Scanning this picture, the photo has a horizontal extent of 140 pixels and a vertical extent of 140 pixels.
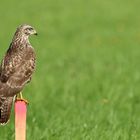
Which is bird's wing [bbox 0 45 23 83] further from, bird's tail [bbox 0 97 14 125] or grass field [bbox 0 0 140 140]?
grass field [bbox 0 0 140 140]

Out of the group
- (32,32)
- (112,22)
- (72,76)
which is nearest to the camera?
(32,32)

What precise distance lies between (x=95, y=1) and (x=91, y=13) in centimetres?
363

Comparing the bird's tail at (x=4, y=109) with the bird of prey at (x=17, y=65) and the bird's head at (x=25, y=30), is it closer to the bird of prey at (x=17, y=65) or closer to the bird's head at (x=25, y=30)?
the bird of prey at (x=17, y=65)

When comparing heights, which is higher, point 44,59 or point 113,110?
point 44,59

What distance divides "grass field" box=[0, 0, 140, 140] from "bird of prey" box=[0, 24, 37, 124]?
2.04m

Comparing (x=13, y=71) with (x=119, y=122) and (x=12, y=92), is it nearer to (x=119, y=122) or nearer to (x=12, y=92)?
(x=12, y=92)

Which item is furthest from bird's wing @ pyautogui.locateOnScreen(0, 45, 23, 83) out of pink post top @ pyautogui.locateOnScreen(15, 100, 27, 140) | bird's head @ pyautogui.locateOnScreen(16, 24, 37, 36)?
pink post top @ pyautogui.locateOnScreen(15, 100, 27, 140)

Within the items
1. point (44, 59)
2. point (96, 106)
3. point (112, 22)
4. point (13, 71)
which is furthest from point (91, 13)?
point (13, 71)

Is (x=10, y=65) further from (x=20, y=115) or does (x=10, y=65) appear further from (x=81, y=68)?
(x=81, y=68)

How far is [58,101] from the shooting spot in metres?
13.8

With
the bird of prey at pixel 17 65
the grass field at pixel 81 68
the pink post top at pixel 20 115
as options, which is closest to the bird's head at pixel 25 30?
the bird of prey at pixel 17 65

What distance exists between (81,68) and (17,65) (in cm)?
1007

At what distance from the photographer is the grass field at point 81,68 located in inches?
438

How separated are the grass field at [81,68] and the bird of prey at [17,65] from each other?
2.04 meters
